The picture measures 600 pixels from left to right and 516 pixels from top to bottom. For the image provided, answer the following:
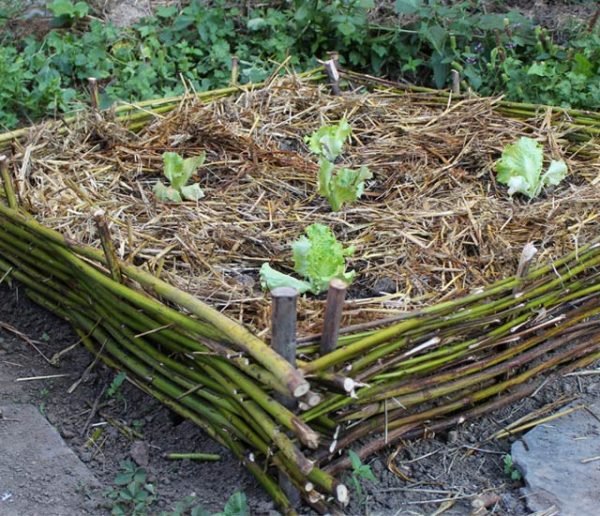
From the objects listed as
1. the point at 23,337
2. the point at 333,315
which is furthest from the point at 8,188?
the point at 333,315

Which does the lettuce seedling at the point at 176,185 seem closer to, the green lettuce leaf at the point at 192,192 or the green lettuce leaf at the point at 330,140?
the green lettuce leaf at the point at 192,192

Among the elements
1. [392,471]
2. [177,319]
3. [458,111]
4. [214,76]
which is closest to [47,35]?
[214,76]

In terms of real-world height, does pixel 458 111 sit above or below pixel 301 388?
below

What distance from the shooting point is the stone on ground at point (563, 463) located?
2809 mm

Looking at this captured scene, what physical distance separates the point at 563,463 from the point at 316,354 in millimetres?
865

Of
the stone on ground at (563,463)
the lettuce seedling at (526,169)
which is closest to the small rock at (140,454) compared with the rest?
the stone on ground at (563,463)

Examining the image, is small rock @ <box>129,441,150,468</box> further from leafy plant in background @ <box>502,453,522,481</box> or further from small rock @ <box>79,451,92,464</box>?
leafy plant in background @ <box>502,453,522,481</box>

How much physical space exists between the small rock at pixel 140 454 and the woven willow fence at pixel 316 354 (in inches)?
6.1

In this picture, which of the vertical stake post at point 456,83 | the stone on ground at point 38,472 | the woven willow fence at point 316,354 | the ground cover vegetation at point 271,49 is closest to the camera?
the woven willow fence at point 316,354

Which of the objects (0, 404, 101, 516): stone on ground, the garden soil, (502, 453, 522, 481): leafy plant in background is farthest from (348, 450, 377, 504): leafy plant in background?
(0, 404, 101, 516): stone on ground

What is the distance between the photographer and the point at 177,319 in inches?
110

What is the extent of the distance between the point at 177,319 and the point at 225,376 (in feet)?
0.70

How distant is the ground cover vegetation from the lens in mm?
4852

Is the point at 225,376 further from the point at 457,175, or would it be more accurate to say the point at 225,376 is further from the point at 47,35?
the point at 47,35
